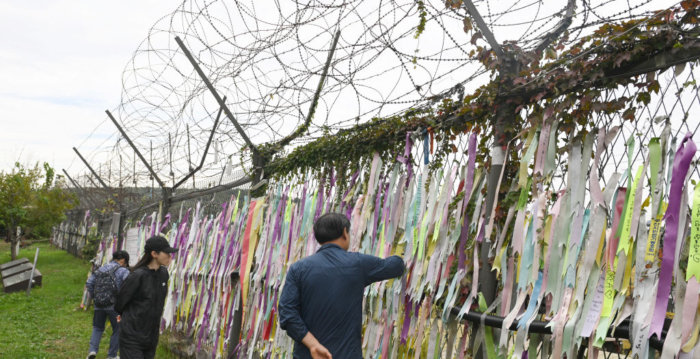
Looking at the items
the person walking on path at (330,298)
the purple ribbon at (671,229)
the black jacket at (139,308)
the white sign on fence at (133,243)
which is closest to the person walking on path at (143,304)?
the black jacket at (139,308)

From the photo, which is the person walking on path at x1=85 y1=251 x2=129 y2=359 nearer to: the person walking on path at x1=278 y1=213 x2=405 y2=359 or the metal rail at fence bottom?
the person walking on path at x1=278 y1=213 x2=405 y2=359

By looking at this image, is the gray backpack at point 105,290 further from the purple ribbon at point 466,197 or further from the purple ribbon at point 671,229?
the purple ribbon at point 671,229

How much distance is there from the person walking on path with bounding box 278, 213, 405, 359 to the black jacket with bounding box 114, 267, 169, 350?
1.90m

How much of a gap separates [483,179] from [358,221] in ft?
3.88

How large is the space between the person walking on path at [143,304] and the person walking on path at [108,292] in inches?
85.0

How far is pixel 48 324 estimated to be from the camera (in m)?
10.1

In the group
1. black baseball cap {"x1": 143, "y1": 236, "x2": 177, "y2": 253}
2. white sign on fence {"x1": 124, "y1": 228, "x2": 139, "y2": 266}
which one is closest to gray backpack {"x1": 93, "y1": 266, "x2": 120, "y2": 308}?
black baseball cap {"x1": 143, "y1": 236, "x2": 177, "y2": 253}

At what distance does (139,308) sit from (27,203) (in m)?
21.9

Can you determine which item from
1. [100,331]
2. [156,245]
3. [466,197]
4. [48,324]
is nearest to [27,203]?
[48,324]

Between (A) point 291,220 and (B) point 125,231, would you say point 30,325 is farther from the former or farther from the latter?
(A) point 291,220

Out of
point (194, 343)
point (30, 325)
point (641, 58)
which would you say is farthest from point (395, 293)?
point (30, 325)

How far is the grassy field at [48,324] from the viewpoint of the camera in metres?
7.75

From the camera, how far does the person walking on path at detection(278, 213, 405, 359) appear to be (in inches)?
122

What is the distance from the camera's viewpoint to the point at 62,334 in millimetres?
9062
